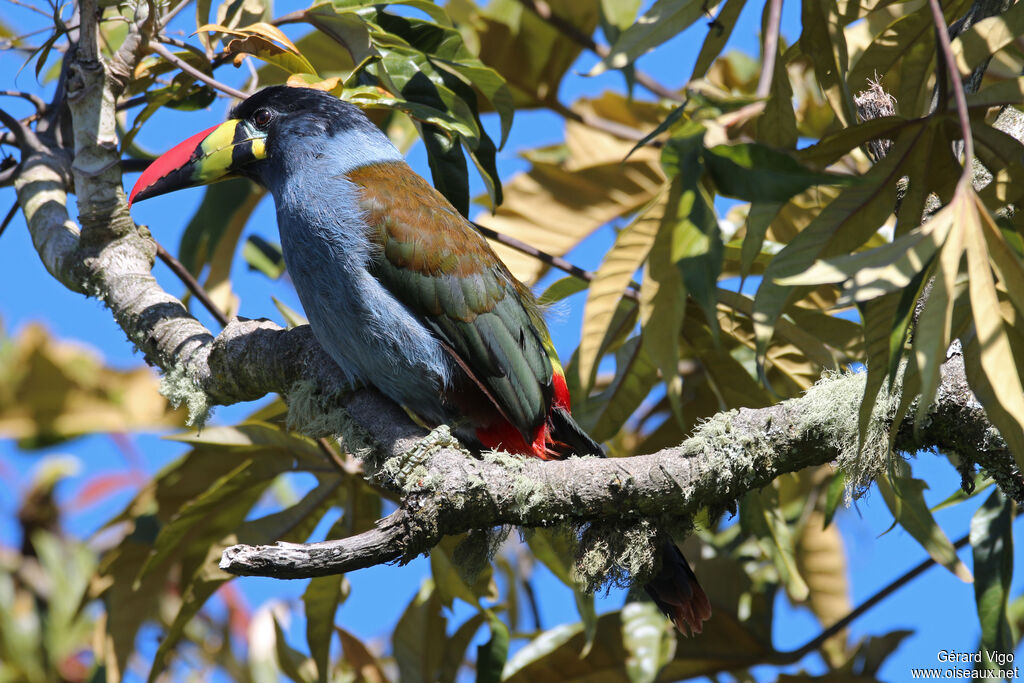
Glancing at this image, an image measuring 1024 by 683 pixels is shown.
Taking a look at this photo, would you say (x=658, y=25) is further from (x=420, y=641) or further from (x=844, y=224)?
(x=420, y=641)

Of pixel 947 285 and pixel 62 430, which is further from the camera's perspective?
pixel 62 430

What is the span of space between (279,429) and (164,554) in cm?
49

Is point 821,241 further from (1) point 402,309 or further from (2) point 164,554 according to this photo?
(2) point 164,554

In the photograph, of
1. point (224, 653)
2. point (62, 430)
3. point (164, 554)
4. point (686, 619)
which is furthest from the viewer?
point (62, 430)

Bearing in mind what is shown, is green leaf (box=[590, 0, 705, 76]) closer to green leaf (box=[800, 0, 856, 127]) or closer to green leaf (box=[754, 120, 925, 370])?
green leaf (box=[800, 0, 856, 127])

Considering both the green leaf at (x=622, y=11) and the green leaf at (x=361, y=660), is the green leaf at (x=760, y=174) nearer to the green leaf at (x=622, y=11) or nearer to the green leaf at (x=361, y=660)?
the green leaf at (x=622, y=11)

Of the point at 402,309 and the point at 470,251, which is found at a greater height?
the point at 470,251

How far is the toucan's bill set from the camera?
2.80 meters

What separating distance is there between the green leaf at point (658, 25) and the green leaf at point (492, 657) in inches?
67.0

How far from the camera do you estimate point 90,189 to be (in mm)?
2604

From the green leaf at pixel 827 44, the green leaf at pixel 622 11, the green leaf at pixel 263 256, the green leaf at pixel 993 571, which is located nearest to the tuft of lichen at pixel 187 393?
the green leaf at pixel 263 256

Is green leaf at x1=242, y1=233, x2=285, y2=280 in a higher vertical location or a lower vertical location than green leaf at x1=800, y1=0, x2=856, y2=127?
higher

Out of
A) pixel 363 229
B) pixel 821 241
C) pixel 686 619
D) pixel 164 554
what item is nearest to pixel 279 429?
pixel 164 554

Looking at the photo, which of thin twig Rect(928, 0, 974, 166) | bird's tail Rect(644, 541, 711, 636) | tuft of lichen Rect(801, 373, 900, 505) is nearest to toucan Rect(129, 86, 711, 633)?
bird's tail Rect(644, 541, 711, 636)
